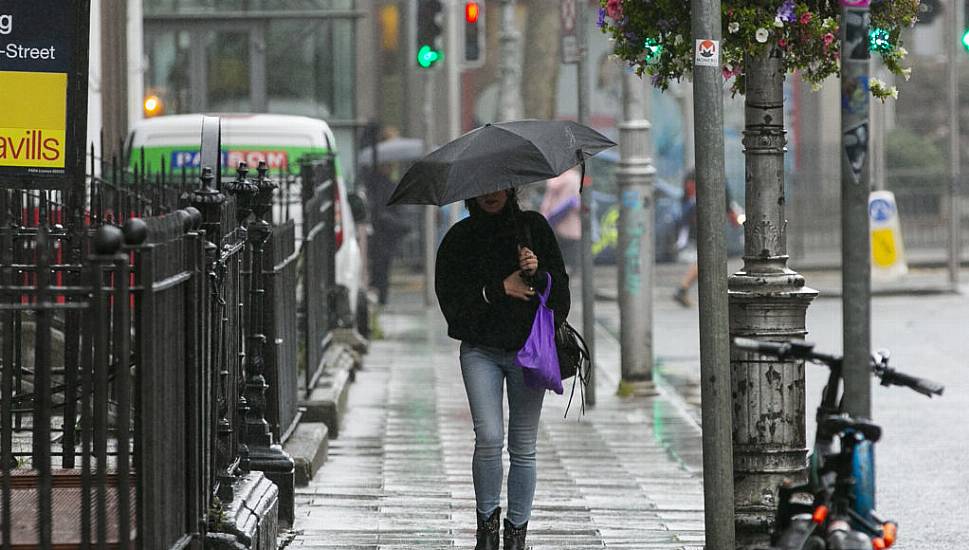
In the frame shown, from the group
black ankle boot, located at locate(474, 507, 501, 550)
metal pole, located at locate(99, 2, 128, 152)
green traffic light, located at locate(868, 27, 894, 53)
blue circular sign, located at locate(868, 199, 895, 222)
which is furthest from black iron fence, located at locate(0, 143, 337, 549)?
blue circular sign, located at locate(868, 199, 895, 222)

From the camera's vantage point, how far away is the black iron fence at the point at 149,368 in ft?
15.8

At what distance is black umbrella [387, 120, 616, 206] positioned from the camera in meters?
7.21

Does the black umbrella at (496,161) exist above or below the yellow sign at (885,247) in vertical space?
above

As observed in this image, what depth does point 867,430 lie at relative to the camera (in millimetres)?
4836

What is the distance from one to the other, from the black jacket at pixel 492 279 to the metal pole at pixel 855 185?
2689mm

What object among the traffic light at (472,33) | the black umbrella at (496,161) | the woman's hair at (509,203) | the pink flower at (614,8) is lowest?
the woman's hair at (509,203)

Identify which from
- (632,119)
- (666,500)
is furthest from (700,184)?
(632,119)

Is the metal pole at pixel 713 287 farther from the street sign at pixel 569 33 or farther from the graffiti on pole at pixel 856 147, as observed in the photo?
the street sign at pixel 569 33

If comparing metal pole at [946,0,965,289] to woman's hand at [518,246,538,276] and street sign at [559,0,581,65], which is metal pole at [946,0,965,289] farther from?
woman's hand at [518,246,538,276]

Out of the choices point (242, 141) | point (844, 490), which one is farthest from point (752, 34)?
point (242, 141)

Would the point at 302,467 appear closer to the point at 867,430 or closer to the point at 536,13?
the point at 867,430

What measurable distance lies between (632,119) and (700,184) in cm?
757

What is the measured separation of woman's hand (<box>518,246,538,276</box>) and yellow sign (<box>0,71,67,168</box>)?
191cm

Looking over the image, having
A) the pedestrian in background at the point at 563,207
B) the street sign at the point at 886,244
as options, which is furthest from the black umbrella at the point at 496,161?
the pedestrian in background at the point at 563,207
